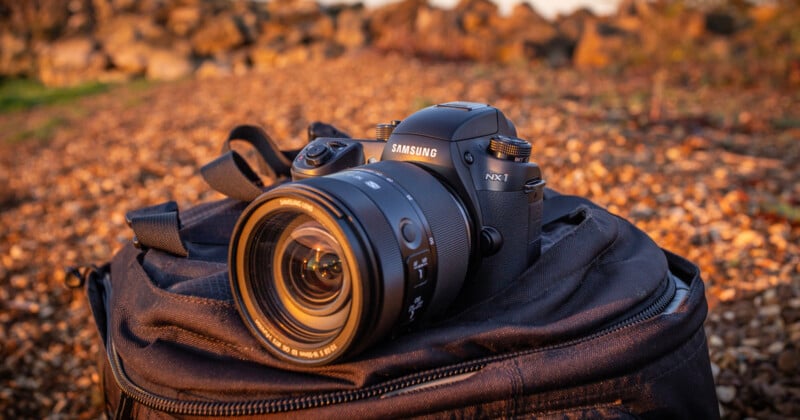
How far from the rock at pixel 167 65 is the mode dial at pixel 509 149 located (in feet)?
37.3

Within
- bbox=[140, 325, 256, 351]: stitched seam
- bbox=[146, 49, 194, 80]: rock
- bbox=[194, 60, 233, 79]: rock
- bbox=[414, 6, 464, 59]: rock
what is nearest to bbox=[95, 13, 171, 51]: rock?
bbox=[146, 49, 194, 80]: rock

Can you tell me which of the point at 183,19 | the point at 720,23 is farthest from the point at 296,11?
the point at 720,23

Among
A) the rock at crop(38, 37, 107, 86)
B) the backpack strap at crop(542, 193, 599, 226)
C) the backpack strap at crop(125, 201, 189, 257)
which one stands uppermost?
the backpack strap at crop(125, 201, 189, 257)

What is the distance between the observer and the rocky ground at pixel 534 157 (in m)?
2.71

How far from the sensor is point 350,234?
4.30 ft

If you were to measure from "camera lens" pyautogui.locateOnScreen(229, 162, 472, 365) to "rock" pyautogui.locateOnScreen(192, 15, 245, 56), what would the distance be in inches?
502

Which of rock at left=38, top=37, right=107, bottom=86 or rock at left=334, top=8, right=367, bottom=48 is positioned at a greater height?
rock at left=334, top=8, right=367, bottom=48

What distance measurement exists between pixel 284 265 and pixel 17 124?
30.1ft

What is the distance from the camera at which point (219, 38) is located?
13539 mm

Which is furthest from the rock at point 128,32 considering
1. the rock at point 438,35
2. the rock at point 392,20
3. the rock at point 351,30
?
the rock at point 438,35

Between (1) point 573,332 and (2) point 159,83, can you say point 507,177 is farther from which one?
(2) point 159,83

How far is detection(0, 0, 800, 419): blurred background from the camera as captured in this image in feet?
9.36

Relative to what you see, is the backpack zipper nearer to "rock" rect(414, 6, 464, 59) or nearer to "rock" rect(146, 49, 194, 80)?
"rock" rect(414, 6, 464, 59)

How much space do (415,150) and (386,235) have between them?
39cm
